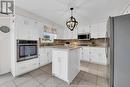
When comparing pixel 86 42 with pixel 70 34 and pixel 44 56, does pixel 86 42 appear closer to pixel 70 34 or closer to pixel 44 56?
A: pixel 70 34

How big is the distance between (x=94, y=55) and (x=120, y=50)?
12.0ft

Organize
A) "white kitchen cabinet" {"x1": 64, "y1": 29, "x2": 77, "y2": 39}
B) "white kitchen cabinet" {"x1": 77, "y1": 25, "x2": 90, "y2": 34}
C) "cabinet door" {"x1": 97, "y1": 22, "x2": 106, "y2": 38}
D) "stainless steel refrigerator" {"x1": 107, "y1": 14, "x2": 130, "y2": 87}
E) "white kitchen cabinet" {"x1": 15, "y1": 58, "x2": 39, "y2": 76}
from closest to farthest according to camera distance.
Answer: "stainless steel refrigerator" {"x1": 107, "y1": 14, "x2": 130, "y2": 87}
"white kitchen cabinet" {"x1": 15, "y1": 58, "x2": 39, "y2": 76}
"cabinet door" {"x1": 97, "y1": 22, "x2": 106, "y2": 38}
"white kitchen cabinet" {"x1": 77, "y1": 25, "x2": 90, "y2": 34}
"white kitchen cabinet" {"x1": 64, "y1": 29, "x2": 77, "y2": 39}

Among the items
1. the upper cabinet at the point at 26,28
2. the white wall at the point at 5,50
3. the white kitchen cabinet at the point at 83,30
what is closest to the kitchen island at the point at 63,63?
the upper cabinet at the point at 26,28

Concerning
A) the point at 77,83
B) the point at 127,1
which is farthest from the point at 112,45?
the point at 127,1

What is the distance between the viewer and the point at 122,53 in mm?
1476

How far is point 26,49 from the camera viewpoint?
3.33m

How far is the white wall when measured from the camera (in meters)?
3.18

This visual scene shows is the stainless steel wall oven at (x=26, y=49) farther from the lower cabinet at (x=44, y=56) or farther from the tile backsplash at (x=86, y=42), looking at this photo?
the tile backsplash at (x=86, y=42)

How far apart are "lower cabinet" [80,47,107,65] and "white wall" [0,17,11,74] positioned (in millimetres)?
4006

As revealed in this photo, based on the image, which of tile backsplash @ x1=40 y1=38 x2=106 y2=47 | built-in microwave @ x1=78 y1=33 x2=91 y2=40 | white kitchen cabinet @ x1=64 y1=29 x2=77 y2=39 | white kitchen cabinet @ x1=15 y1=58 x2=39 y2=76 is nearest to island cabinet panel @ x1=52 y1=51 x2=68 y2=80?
white kitchen cabinet @ x1=15 y1=58 x2=39 y2=76

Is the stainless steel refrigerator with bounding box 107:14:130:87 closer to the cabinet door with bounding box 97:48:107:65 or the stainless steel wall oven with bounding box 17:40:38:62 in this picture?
the stainless steel wall oven with bounding box 17:40:38:62

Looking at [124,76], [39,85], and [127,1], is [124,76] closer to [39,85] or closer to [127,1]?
[39,85]

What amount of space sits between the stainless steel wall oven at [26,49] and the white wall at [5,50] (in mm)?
656

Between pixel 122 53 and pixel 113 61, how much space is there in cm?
21
